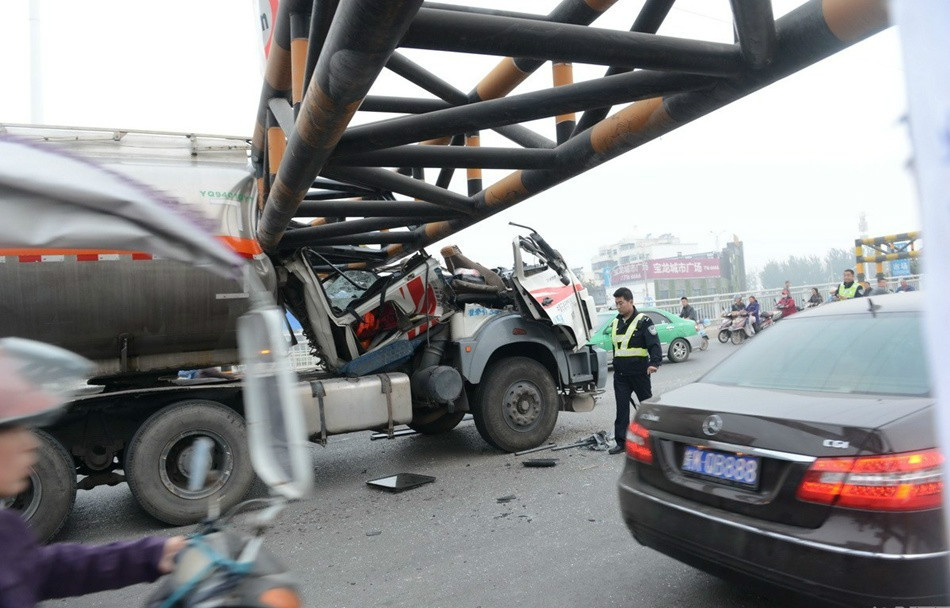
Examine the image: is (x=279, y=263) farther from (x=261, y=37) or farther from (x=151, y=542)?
(x=151, y=542)

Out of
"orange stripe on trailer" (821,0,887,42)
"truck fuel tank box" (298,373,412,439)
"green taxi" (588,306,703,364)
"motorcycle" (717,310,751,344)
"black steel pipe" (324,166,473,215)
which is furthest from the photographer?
"motorcycle" (717,310,751,344)

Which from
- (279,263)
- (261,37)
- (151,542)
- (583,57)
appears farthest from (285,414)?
(279,263)

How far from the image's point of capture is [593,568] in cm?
404

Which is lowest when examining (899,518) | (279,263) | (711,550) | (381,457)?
(381,457)

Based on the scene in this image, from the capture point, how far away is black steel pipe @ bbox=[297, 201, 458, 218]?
520 cm

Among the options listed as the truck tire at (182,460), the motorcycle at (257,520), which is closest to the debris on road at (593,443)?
the truck tire at (182,460)

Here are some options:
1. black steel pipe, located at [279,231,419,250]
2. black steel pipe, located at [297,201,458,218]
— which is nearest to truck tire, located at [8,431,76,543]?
black steel pipe, located at [297,201,458,218]

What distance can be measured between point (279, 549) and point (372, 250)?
4282 mm

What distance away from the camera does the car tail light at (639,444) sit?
11.4 feet

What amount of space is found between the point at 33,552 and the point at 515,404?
6.17 metres

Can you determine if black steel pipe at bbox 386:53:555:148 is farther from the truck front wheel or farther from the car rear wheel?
the car rear wheel

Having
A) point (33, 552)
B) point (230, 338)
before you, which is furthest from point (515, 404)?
point (33, 552)

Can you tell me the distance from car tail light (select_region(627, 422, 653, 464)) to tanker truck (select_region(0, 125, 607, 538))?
313 cm

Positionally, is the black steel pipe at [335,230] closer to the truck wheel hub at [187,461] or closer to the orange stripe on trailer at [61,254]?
the orange stripe on trailer at [61,254]
